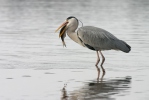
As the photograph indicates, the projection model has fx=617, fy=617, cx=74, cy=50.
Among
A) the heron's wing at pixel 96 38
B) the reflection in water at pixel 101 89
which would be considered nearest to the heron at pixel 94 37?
the heron's wing at pixel 96 38

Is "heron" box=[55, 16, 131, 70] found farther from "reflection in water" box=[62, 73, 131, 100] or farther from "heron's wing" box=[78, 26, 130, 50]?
"reflection in water" box=[62, 73, 131, 100]

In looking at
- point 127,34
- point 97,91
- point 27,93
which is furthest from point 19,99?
point 127,34

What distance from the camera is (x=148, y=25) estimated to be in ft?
Result: 93.6

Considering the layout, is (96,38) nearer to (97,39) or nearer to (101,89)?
(97,39)

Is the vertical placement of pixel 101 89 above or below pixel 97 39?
below

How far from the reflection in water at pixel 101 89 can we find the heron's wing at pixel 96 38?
2.11 meters

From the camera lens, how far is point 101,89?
38.2ft

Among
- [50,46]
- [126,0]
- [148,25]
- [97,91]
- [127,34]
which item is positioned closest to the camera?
[97,91]

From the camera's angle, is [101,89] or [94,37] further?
[94,37]

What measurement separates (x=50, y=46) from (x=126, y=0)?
148 ft

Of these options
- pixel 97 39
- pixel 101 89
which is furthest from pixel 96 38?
pixel 101 89

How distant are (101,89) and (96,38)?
12.4 ft

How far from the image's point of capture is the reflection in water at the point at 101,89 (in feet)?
35.6

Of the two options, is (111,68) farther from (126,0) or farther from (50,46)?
(126,0)
